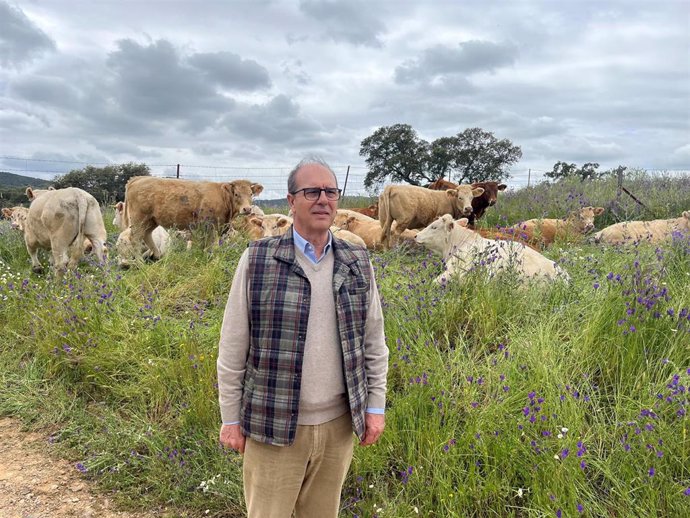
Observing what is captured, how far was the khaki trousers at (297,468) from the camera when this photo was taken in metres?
2.09

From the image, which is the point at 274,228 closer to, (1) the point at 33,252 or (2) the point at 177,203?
(2) the point at 177,203

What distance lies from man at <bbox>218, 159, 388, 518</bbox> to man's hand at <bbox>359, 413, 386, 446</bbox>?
83 millimetres

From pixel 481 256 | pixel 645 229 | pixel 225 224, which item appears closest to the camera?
pixel 481 256

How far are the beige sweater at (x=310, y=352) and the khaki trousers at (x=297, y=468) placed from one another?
0.09 metres

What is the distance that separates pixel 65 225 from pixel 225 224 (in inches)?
102

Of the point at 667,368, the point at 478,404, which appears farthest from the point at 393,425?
the point at 667,368

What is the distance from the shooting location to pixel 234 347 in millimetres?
2066

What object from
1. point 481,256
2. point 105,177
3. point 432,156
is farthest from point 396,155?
point 481,256

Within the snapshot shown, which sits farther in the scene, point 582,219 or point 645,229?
point 582,219

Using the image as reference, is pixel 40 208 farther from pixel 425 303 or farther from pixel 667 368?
pixel 667 368

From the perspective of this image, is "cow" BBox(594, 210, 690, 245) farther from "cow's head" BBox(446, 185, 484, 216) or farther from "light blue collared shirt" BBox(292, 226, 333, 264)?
"light blue collared shirt" BBox(292, 226, 333, 264)

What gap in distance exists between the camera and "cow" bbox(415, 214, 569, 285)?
5121mm

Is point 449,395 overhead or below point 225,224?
below

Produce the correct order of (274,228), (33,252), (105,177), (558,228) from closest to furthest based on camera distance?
(33,252) < (274,228) < (558,228) < (105,177)
